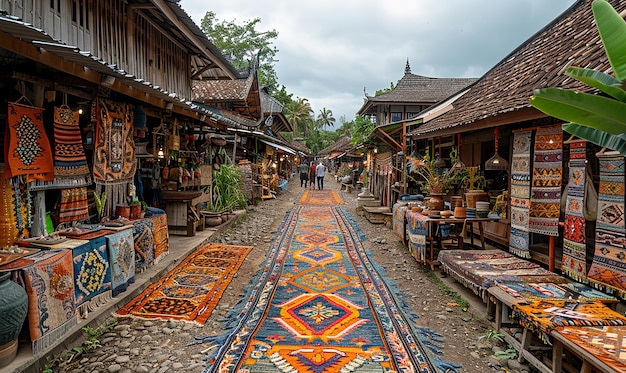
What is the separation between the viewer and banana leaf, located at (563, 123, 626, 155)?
2.79 meters

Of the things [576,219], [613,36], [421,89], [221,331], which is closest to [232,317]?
[221,331]

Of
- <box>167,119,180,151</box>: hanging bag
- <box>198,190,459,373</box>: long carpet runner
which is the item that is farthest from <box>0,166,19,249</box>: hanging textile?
<box>167,119,180,151</box>: hanging bag

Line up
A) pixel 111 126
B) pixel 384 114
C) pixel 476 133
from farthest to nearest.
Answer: pixel 384 114 < pixel 476 133 < pixel 111 126

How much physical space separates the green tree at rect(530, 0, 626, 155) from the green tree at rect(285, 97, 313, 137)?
46463 millimetres

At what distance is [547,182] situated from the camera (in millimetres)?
4883

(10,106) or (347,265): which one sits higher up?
(10,106)

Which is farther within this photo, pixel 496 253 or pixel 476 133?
pixel 476 133

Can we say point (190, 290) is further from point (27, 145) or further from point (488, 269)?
point (488, 269)

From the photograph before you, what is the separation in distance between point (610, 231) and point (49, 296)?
571cm

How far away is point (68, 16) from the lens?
539 cm

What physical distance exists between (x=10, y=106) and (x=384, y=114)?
21181 mm

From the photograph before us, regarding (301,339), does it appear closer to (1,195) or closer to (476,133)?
(1,195)

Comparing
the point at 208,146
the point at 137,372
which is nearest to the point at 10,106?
the point at 137,372

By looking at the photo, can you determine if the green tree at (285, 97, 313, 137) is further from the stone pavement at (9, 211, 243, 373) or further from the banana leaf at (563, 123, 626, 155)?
the banana leaf at (563, 123, 626, 155)
